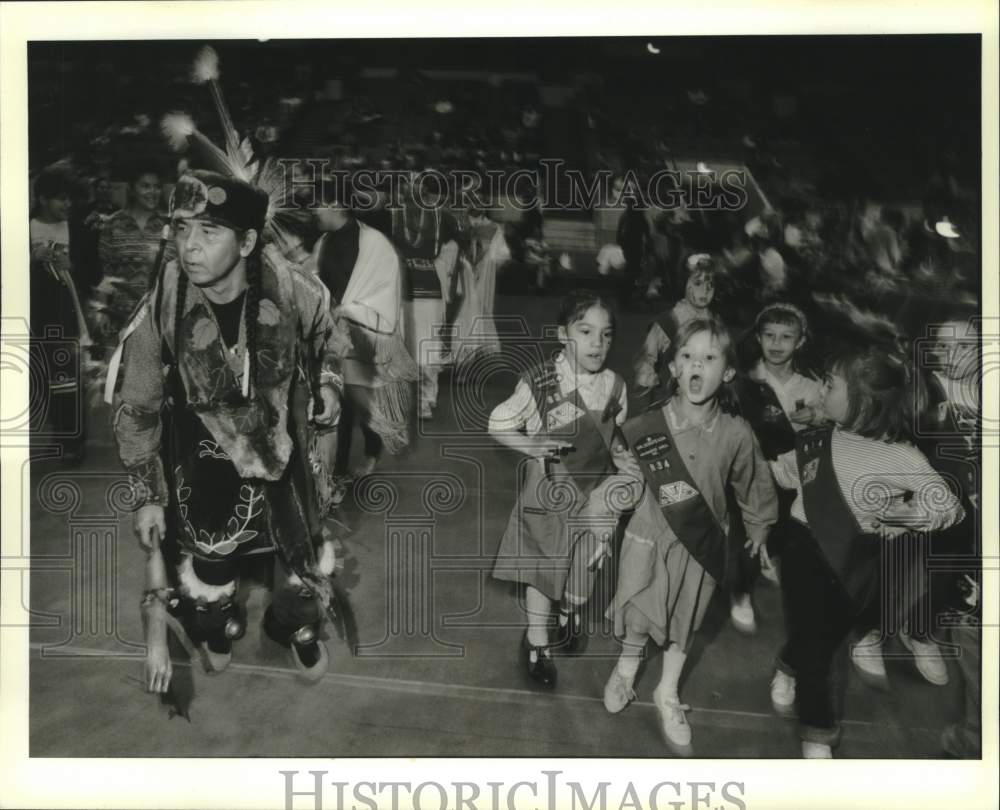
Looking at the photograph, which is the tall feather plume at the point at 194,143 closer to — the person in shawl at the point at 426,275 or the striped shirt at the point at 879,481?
the person in shawl at the point at 426,275

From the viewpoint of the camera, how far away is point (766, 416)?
4.31 m

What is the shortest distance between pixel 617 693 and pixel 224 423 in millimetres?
1851

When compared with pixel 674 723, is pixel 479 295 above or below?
above

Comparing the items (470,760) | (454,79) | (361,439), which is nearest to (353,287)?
(361,439)

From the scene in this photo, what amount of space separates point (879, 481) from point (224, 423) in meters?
2.56

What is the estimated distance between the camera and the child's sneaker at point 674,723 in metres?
4.30

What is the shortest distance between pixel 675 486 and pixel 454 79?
1797 millimetres

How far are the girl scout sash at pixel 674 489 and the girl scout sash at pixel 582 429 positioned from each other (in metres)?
0.09

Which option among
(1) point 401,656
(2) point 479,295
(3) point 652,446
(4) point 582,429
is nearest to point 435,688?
(1) point 401,656

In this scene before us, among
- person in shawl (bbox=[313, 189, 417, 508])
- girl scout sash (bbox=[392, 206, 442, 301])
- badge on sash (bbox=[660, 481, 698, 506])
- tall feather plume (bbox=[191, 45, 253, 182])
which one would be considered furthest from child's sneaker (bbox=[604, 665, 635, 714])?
tall feather plume (bbox=[191, 45, 253, 182])

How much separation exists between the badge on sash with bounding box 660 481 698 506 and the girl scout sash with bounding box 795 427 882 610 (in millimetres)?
434

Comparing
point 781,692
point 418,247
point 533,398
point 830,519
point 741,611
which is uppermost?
point 418,247

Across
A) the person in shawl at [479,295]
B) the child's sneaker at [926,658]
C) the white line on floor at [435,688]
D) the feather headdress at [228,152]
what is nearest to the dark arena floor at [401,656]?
the white line on floor at [435,688]

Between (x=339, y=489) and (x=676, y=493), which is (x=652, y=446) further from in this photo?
(x=339, y=489)
